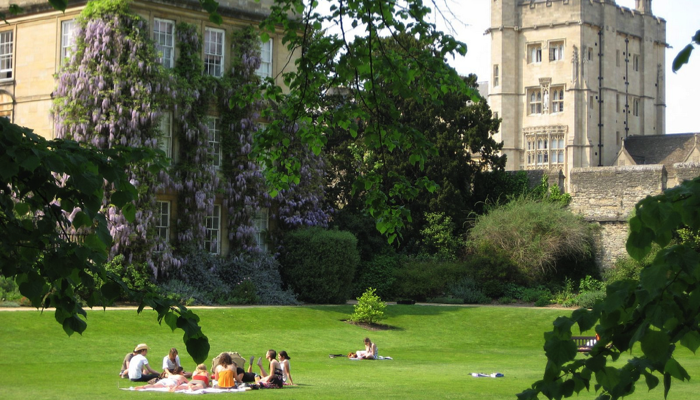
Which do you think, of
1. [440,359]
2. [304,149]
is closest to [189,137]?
[304,149]

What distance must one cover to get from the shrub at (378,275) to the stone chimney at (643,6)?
48.8 meters

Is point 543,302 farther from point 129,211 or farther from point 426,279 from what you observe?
point 129,211

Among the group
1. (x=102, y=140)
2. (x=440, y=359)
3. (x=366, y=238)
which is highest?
(x=102, y=140)

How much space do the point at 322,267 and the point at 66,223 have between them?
23.8 metres

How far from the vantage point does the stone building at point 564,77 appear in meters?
69.8

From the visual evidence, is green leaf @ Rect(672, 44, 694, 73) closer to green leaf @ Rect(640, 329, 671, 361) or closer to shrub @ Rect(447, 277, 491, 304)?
green leaf @ Rect(640, 329, 671, 361)

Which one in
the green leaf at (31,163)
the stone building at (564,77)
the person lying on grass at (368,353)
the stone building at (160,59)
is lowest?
the person lying on grass at (368,353)

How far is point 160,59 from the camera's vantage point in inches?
1106

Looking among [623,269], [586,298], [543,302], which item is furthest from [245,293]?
[623,269]

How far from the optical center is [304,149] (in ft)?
102

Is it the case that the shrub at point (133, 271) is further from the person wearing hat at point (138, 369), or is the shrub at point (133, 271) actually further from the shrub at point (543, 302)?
the shrub at point (543, 302)

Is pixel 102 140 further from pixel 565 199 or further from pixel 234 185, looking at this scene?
pixel 565 199

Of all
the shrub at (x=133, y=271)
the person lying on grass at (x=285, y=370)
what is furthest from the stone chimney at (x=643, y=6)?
the person lying on grass at (x=285, y=370)

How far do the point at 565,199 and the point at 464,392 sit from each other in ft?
79.5
